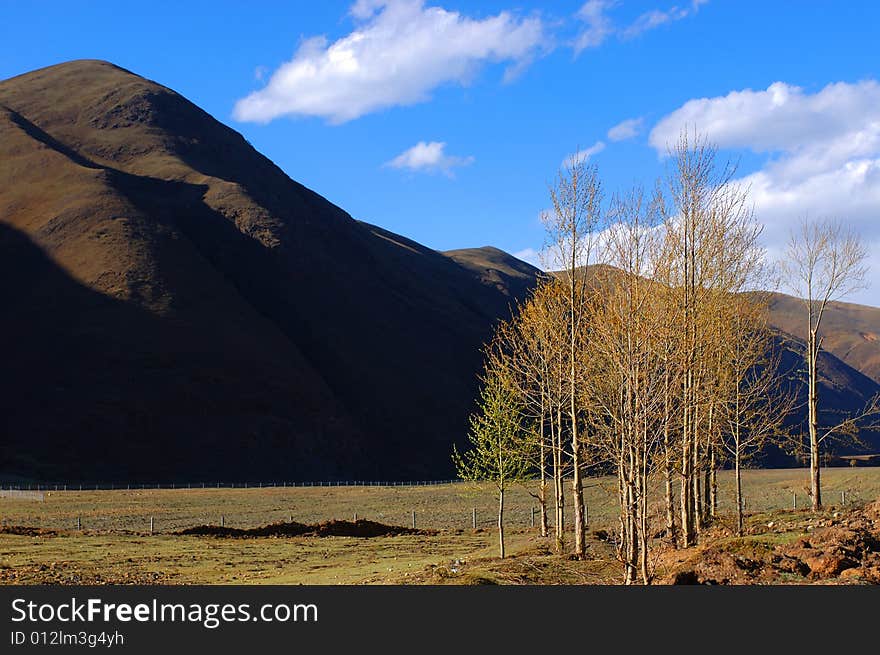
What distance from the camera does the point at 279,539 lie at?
4831cm

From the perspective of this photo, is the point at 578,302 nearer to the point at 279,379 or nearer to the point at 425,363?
the point at 279,379

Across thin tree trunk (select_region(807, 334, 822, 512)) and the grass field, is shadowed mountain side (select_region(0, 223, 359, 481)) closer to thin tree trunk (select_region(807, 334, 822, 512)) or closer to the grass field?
the grass field

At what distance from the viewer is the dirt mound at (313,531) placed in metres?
51.4

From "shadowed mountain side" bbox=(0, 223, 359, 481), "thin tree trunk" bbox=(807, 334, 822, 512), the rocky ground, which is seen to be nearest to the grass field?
the rocky ground

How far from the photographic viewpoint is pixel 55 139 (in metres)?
185

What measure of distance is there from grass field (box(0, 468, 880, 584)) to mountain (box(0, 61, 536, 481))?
28314 mm

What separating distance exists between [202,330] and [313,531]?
79.9 metres

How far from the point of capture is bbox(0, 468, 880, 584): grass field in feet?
99.5

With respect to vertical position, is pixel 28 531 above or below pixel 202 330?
below

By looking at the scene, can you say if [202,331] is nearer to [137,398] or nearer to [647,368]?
[137,398]

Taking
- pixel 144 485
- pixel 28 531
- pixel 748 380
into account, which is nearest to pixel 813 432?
pixel 748 380

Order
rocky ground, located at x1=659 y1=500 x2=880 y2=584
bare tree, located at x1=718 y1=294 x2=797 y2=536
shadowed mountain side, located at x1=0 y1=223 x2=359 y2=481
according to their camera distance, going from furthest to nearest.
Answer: shadowed mountain side, located at x1=0 y1=223 x2=359 y2=481 → bare tree, located at x1=718 y1=294 x2=797 y2=536 → rocky ground, located at x1=659 y1=500 x2=880 y2=584

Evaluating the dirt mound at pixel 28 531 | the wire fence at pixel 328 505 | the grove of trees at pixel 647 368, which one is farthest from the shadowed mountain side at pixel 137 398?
the grove of trees at pixel 647 368

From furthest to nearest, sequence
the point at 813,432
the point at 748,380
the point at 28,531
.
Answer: the point at 28,531 < the point at 748,380 < the point at 813,432
